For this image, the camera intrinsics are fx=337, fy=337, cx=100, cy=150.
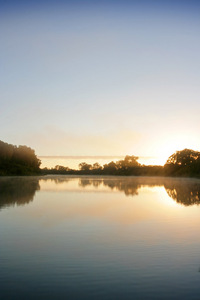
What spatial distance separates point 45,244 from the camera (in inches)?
496

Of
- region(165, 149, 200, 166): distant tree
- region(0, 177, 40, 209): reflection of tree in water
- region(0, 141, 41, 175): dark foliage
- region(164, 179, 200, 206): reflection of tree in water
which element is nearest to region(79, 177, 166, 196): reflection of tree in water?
region(164, 179, 200, 206): reflection of tree in water

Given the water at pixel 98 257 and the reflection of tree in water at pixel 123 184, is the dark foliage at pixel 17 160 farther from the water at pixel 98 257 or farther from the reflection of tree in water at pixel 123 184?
the water at pixel 98 257

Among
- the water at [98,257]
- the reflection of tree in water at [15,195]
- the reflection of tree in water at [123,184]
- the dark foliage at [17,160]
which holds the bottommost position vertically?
the water at [98,257]

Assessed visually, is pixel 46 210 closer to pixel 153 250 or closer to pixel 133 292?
pixel 153 250

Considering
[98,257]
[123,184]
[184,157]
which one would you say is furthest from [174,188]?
[184,157]

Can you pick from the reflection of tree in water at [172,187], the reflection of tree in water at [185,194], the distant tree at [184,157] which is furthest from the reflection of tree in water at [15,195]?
the distant tree at [184,157]

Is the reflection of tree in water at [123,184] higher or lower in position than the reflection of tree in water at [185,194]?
higher

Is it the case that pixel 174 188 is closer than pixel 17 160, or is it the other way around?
pixel 174 188

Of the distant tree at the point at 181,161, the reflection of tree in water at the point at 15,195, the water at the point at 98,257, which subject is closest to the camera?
the water at the point at 98,257

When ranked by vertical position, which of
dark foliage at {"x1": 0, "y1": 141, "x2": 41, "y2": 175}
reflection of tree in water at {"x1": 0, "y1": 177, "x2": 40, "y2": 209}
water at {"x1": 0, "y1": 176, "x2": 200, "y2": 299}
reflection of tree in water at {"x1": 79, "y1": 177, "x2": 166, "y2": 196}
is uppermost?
dark foliage at {"x1": 0, "y1": 141, "x2": 41, "y2": 175}

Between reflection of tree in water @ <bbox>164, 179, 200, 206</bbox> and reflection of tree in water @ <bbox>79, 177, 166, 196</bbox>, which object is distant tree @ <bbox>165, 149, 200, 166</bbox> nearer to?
reflection of tree in water @ <bbox>79, 177, 166, 196</bbox>

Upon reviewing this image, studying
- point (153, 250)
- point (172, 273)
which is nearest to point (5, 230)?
point (153, 250)

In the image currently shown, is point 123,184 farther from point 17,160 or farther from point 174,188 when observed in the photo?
point 17,160

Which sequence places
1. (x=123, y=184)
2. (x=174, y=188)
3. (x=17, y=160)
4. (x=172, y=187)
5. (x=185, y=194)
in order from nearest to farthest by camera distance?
(x=185, y=194), (x=174, y=188), (x=172, y=187), (x=123, y=184), (x=17, y=160)
